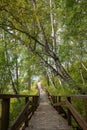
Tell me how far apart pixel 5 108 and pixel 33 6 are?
7.58m

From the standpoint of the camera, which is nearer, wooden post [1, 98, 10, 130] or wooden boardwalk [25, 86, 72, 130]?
wooden post [1, 98, 10, 130]

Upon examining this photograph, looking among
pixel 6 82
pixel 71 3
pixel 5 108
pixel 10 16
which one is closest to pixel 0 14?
pixel 10 16

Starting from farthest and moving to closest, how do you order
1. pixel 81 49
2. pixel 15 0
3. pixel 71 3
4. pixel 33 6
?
pixel 81 49 → pixel 33 6 → pixel 15 0 → pixel 71 3

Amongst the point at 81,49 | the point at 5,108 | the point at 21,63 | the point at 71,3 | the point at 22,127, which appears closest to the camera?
the point at 5,108

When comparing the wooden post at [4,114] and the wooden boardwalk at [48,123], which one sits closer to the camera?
the wooden post at [4,114]

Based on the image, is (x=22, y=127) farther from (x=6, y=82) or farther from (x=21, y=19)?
(x=6, y=82)

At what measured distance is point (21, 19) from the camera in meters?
9.39

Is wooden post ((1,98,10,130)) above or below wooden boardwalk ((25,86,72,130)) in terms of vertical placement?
above

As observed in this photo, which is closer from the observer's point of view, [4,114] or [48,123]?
[4,114]

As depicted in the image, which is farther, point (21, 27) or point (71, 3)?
point (21, 27)

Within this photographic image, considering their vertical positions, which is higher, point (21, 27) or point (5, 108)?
point (21, 27)

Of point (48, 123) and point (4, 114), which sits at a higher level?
point (4, 114)

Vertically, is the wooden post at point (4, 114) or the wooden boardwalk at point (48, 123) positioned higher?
the wooden post at point (4, 114)

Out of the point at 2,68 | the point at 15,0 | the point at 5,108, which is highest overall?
the point at 15,0
